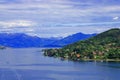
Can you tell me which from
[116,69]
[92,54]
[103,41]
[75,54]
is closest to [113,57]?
[92,54]

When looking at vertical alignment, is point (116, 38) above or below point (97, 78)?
above

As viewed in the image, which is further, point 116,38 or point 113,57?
point 116,38

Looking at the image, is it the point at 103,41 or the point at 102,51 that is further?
the point at 103,41

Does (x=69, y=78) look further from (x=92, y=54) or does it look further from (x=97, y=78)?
(x=92, y=54)

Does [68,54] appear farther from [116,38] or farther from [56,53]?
[116,38]

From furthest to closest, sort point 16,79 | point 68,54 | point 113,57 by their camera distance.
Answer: point 68,54
point 113,57
point 16,79

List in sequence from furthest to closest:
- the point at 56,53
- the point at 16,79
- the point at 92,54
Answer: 1. the point at 56,53
2. the point at 92,54
3. the point at 16,79

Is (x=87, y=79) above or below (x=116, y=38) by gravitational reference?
below

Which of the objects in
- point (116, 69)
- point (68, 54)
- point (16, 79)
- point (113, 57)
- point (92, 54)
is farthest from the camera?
point (68, 54)

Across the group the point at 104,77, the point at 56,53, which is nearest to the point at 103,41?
the point at 56,53
